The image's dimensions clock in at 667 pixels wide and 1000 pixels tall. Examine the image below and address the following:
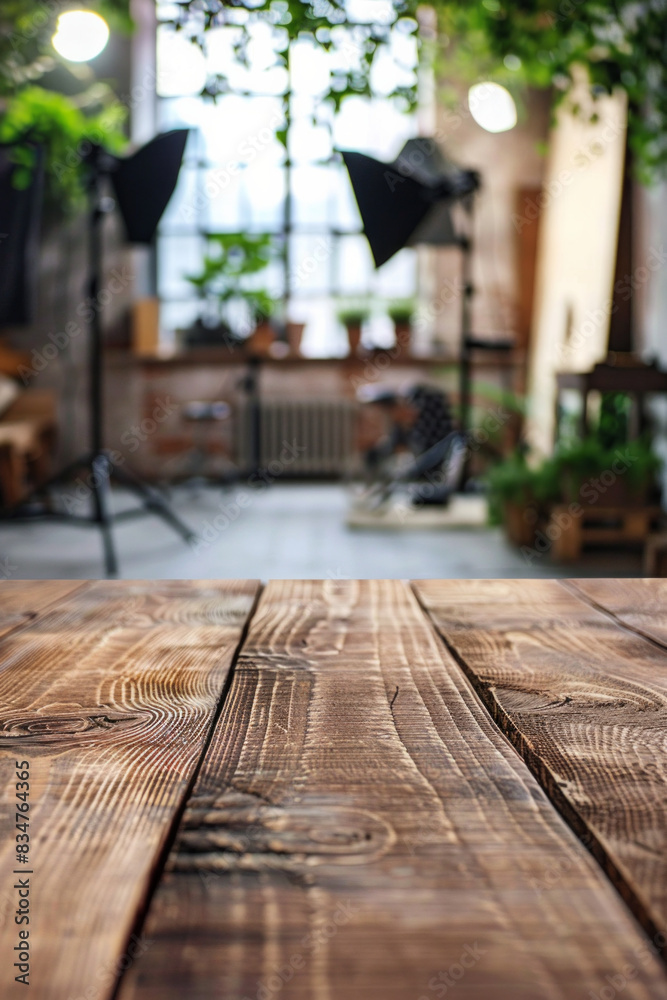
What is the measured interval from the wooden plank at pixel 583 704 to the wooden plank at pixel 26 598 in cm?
38

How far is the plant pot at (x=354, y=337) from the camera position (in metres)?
6.92

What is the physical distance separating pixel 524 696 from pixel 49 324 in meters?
6.88

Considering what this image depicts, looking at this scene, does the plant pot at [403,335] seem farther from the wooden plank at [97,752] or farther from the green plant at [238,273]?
the wooden plank at [97,752]

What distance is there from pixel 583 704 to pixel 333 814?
227mm

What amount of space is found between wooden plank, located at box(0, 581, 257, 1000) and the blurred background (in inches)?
33.7

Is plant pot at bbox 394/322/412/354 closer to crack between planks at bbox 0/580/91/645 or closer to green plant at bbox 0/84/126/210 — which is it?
green plant at bbox 0/84/126/210

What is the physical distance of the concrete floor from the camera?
3389 millimetres

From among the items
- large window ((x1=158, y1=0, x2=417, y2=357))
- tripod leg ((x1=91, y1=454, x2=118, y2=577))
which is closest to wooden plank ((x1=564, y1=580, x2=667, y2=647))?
tripod leg ((x1=91, y1=454, x2=118, y2=577))

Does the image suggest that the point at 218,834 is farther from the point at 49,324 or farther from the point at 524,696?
the point at 49,324

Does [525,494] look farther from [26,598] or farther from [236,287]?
[236,287]
